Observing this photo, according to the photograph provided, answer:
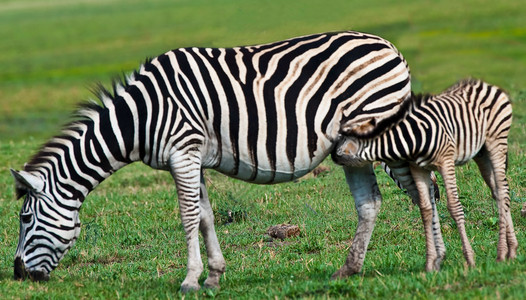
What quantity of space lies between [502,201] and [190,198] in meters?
3.29

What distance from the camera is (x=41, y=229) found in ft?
26.5

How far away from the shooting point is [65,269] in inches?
369

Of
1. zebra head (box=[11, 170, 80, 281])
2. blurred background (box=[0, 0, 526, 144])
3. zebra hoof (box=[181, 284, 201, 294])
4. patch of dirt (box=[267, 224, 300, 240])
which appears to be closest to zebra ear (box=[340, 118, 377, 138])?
zebra hoof (box=[181, 284, 201, 294])

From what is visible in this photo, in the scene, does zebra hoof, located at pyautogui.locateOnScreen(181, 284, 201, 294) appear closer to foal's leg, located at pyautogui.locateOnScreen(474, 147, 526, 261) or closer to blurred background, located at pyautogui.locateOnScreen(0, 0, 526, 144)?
foal's leg, located at pyautogui.locateOnScreen(474, 147, 526, 261)

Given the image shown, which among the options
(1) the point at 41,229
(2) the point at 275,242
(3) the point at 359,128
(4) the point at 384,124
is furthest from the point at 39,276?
(4) the point at 384,124

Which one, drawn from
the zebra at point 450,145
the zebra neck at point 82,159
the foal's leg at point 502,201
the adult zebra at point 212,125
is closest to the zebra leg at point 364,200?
the adult zebra at point 212,125

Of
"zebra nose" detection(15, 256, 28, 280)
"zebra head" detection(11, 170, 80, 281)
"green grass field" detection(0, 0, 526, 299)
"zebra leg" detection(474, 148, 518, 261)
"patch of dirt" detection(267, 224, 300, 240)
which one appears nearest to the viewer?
"green grass field" detection(0, 0, 526, 299)

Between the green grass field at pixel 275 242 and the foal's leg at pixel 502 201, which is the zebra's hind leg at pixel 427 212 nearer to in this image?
the green grass field at pixel 275 242

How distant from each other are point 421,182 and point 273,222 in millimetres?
3809

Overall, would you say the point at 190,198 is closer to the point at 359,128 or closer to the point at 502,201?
the point at 359,128

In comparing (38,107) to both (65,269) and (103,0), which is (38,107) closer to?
(65,269)

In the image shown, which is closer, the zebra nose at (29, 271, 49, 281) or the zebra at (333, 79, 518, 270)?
the zebra at (333, 79, 518, 270)

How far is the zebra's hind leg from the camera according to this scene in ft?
24.9

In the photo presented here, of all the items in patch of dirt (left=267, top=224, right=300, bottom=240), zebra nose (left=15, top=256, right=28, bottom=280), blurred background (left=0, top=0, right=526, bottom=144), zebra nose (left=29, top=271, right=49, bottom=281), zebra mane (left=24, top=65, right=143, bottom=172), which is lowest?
zebra nose (left=29, top=271, right=49, bottom=281)
